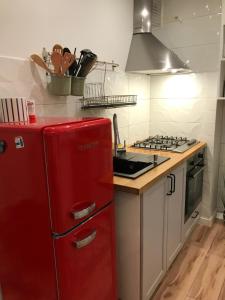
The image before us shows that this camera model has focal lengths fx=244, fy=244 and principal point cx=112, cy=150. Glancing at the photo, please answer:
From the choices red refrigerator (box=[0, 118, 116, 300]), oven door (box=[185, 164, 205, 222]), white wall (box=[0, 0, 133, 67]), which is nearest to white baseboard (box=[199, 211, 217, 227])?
oven door (box=[185, 164, 205, 222])

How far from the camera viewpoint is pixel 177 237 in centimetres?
211

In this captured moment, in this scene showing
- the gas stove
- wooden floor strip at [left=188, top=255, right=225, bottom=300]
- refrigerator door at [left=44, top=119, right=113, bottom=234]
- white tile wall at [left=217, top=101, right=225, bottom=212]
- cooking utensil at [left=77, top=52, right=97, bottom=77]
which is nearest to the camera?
refrigerator door at [left=44, top=119, right=113, bottom=234]

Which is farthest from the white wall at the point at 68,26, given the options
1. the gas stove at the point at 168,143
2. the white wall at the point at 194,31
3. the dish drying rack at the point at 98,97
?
the gas stove at the point at 168,143

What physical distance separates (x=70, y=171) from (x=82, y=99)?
0.98 metres

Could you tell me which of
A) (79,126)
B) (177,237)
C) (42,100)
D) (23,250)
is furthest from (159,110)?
(23,250)

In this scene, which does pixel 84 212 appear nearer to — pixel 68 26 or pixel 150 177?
pixel 150 177

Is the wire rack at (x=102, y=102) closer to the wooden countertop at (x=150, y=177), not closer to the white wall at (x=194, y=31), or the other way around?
the wooden countertop at (x=150, y=177)

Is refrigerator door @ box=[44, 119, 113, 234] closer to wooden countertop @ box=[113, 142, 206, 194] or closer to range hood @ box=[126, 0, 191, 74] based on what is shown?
wooden countertop @ box=[113, 142, 206, 194]

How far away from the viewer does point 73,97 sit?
1839 millimetres

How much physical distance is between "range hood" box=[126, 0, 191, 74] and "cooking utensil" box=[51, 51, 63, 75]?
3.18 ft

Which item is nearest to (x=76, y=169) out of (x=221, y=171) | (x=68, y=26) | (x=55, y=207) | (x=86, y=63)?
(x=55, y=207)

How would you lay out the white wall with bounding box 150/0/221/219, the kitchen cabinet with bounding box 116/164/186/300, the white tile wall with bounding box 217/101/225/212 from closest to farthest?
the kitchen cabinet with bounding box 116/164/186/300 < the white wall with bounding box 150/0/221/219 < the white tile wall with bounding box 217/101/225/212

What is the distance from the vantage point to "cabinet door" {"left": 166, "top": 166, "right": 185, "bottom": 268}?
1874 millimetres

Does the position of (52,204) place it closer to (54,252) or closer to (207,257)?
(54,252)
